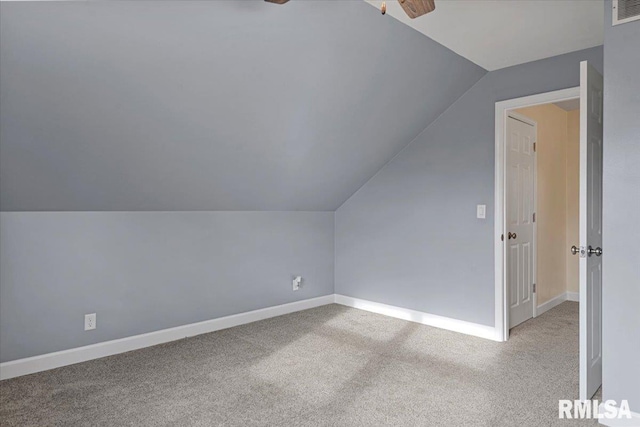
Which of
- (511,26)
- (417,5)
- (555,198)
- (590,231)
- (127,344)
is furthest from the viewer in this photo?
(555,198)

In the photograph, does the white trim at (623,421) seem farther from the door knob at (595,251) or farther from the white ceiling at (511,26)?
the white ceiling at (511,26)

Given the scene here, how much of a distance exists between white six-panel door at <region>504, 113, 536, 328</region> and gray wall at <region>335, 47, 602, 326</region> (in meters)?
0.27

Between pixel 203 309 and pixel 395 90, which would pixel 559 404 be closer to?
pixel 395 90

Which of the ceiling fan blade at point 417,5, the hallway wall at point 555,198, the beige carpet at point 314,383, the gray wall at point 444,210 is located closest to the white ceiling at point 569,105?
the hallway wall at point 555,198

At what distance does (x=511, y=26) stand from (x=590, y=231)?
1445mm

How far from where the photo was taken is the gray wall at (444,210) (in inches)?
143

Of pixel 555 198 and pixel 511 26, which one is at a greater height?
pixel 511 26

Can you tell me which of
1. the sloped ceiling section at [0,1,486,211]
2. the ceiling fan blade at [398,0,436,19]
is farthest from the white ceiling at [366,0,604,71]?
the ceiling fan blade at [398,0,436,19]

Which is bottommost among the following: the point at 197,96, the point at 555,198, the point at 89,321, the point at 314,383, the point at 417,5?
the point at 314,383

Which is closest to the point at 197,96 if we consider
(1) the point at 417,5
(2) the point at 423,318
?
(1) the point at 417,5

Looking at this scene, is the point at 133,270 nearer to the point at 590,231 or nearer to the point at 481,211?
Result: the point at 481,211

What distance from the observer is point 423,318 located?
411cm

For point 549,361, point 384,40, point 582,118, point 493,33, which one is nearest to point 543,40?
point 493,33

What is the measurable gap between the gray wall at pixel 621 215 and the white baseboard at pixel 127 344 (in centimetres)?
289
